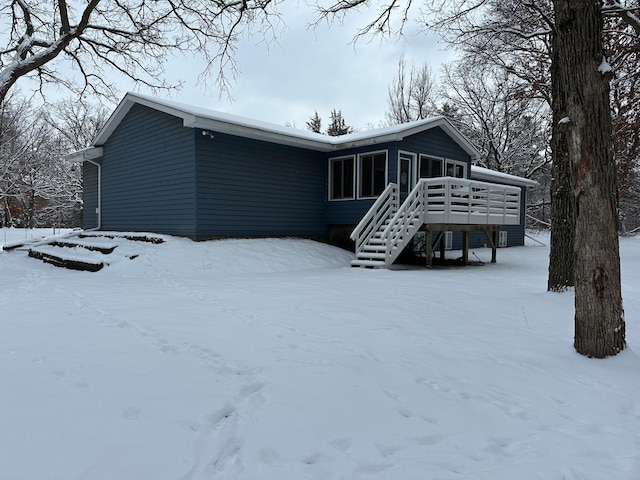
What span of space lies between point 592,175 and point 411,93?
90.7 ft

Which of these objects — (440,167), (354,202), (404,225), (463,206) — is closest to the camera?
(404,225)

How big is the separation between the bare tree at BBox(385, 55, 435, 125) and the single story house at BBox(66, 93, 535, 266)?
1543 cm

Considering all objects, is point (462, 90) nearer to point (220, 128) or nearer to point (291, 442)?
point (220, 128)

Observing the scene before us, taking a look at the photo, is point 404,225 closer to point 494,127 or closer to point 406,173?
point 406,173

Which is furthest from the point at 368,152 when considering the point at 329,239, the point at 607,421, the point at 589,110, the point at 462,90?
the point at 462,90

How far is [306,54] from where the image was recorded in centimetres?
984

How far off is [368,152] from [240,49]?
5241mm

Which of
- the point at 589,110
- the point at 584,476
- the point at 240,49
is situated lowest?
the point at 584,476

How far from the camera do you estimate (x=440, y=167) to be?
1361 cm

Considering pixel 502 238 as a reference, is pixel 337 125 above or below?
above

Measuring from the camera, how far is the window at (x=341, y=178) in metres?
12.9

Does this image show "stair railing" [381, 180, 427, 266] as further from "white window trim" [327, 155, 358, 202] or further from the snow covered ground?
the snow covered ground

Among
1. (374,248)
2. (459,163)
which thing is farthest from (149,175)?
(459,163)

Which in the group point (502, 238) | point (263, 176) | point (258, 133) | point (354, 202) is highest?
point (258, 133)
